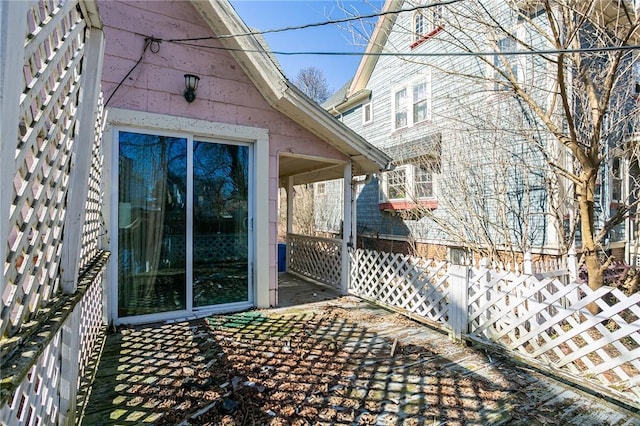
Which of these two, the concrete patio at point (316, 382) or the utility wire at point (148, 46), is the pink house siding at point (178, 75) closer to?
the utility wire at point (148, 46)

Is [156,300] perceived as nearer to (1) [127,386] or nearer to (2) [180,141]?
(1) [127,386]

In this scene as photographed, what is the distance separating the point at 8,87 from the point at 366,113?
12294mm

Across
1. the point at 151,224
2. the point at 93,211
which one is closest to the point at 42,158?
the point at 93,211

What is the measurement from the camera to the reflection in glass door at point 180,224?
432cm

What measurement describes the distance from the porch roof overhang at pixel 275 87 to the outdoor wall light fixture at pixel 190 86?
67 cm

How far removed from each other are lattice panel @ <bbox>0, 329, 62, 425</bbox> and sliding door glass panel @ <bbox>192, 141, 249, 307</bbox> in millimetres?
2694

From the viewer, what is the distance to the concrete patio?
2477mm

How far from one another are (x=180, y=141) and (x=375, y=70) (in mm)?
9077

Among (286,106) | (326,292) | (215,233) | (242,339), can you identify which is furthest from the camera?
(326,292)

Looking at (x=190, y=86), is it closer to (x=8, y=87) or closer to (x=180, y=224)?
(x=180, y=224)

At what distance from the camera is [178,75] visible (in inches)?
180

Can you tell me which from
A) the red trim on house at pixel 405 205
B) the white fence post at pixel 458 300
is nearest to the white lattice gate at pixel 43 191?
the white fence post at pixel 458 300

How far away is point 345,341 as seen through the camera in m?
3.94

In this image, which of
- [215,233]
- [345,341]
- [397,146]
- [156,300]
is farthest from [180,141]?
[397,146]
